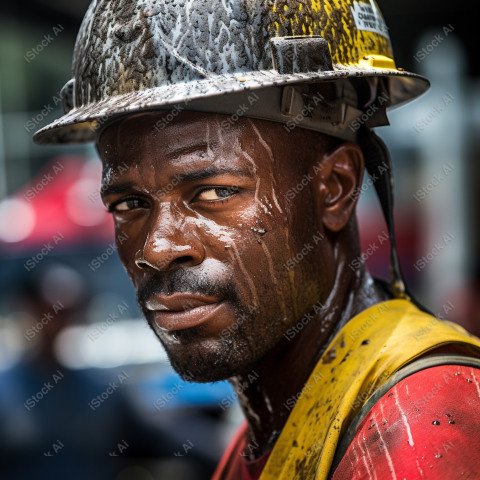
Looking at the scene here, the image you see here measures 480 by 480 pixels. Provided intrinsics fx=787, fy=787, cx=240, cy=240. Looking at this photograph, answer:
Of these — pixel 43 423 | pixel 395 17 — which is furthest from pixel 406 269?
pixel 43 423

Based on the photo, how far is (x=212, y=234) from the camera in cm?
192

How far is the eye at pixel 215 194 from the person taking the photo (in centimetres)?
193

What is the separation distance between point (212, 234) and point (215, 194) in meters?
0.10

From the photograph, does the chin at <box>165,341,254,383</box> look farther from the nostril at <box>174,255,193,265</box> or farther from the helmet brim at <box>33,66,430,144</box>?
the helmet brim at <box>33,66,430,144</box>

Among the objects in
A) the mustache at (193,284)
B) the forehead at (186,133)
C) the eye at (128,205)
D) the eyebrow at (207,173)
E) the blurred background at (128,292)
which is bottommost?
the blurred background at (128,292)

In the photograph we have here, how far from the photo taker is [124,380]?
730 centimetres

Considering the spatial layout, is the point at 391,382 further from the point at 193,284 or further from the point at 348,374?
the point at 193,284

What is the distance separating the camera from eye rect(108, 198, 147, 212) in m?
2.04

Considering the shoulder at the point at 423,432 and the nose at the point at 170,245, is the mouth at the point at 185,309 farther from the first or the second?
the shoulder at the point at 423,432

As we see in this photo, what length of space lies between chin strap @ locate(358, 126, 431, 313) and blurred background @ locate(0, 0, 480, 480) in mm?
3442

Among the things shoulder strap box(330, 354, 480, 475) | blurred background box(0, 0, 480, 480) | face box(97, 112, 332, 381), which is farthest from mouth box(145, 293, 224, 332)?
blurred background box(0, 0, 480, 480)

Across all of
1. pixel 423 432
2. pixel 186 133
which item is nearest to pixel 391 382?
pixel 423 432

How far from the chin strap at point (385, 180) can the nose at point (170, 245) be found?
0.70 metres

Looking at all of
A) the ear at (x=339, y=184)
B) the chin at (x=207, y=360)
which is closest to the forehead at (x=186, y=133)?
the ear at (x=339, y=184)
